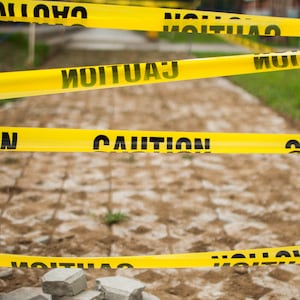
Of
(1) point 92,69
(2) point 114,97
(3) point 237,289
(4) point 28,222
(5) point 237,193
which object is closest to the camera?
(1) point 92,69

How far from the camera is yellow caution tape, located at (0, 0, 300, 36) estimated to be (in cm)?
303

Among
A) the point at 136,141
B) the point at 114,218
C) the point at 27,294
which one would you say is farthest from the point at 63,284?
the point at 114,218

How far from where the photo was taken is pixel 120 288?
3.19 meters

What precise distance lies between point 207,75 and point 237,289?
4.53 ft

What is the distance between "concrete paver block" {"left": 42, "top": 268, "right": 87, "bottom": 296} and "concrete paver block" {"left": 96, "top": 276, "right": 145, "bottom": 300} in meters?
0.12

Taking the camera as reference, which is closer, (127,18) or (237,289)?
(127,18)

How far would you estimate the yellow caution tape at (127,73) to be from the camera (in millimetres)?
2898

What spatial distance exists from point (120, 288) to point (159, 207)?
1.90 meters

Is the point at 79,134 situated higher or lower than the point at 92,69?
lower

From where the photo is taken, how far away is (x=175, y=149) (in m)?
3.12

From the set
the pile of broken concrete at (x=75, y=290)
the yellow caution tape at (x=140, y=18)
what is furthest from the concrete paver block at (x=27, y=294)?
the yellow caution tape at (x=140, y=18)

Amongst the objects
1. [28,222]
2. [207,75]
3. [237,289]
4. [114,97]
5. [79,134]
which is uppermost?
[114,97]

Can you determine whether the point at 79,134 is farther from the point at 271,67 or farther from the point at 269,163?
the point at 269,163

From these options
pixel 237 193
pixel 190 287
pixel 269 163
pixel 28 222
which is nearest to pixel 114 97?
pixel 269 163
